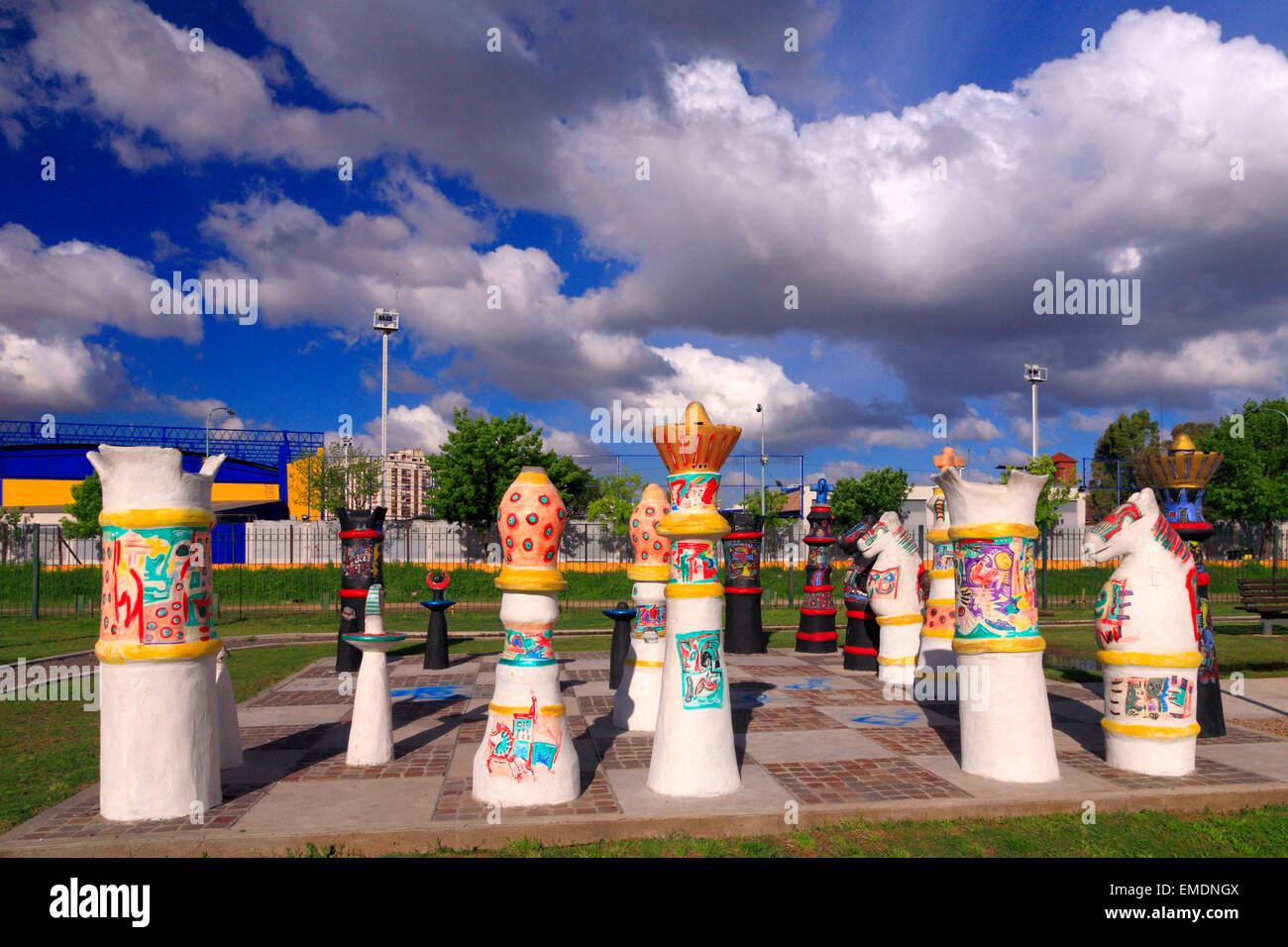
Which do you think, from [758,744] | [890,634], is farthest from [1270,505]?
[758,744]

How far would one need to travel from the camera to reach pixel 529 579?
19.6 feet

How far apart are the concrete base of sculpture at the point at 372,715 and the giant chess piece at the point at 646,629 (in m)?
2.41

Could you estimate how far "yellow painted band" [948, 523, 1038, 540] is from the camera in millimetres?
6441

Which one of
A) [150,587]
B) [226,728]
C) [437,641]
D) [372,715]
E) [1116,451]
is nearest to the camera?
[150,587]

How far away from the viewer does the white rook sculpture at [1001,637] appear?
6.20 metres

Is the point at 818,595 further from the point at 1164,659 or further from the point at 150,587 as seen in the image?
the point at 150,587

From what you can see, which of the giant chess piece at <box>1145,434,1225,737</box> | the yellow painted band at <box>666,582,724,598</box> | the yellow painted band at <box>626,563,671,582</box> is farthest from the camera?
the yellow painted band at <box>626,563,671,582</box>

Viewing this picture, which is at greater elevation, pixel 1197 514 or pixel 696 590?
pixel 1197 514

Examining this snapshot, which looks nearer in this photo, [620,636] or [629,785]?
[629,785]

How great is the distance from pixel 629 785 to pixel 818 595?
26.1 feet

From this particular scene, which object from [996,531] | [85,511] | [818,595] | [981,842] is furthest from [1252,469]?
[85,511]

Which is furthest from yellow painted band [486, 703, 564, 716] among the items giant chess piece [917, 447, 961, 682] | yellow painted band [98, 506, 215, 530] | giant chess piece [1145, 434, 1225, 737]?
giant chess piece [1145, 434, 1225, 737]

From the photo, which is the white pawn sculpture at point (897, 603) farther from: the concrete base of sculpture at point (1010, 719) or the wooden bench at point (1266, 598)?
the wooden bench at point (1266, 598)

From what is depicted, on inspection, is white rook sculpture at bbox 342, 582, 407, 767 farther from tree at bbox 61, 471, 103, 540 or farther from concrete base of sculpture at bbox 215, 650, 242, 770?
tree at bbox 61, 471, 103, 540
